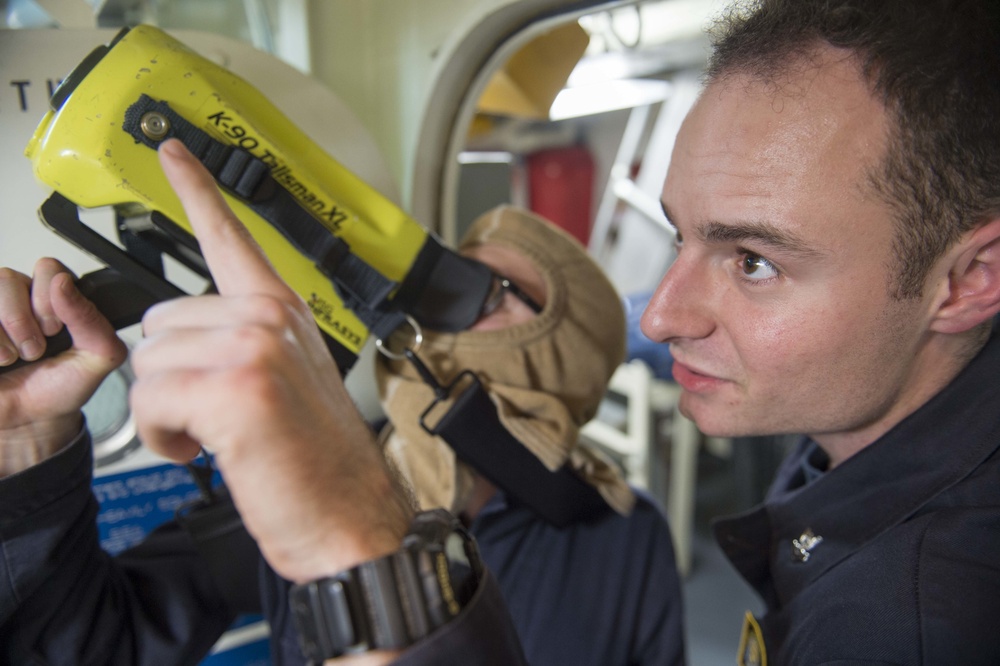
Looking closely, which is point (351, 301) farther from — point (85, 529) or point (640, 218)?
point (640, 218)

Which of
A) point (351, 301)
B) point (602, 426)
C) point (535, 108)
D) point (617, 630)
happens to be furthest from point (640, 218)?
point (351, 301)

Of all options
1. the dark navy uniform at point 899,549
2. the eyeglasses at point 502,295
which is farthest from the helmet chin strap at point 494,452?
the dark navy uniform at point 899,549

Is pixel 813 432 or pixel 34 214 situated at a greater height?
pixel 34 214

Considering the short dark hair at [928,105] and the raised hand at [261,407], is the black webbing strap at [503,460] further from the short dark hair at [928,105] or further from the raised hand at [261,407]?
the short dark hair at [928,105]

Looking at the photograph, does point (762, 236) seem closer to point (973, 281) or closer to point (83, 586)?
point (973, 281)

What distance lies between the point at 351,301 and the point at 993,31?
0.85 metres

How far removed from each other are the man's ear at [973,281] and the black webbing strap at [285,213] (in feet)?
2.33

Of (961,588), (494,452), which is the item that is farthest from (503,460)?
(961,588)

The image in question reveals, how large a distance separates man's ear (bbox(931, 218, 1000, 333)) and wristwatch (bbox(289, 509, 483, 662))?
70 cm

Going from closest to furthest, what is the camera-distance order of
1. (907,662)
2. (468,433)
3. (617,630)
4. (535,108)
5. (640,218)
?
(907,662) → (468,433) → (617,630) → (535,108) → (640,218)

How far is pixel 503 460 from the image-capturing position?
112 centimetres

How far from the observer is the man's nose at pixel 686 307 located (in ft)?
2.97

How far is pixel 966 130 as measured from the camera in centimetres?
78

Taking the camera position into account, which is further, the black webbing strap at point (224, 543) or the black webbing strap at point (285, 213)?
the black webbing strap at point (224, 543)
